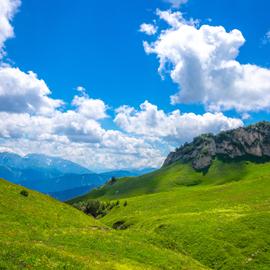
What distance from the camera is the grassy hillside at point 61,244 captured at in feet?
85.5

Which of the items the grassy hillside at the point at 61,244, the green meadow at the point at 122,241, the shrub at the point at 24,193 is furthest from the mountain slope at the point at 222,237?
the shrub at the point at 24,193

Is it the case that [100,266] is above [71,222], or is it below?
below

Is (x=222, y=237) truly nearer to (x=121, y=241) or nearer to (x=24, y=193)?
(x=121, y=241)

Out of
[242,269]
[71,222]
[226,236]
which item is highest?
[71,222]

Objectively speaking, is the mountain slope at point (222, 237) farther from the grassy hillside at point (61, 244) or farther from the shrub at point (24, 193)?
the shrub at point (24, 193)

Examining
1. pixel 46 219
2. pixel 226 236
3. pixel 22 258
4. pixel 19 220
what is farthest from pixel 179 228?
pixel 22 258

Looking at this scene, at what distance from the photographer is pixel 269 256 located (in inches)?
1797

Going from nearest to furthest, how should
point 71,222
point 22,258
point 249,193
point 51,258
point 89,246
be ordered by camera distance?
point 22,258, point 51,258, point 89,246, point 71,222, point 249,193

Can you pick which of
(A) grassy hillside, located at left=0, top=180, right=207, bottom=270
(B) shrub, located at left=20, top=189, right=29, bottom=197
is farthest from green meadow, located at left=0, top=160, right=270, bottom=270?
(B) shrub, located at left=20, top=189, right=29, bottom=197

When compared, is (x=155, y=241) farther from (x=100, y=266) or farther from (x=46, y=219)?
(x=100, y=266)

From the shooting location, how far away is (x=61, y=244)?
36250mm

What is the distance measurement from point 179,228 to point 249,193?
46.5 meters

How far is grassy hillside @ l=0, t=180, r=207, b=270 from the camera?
2606cm

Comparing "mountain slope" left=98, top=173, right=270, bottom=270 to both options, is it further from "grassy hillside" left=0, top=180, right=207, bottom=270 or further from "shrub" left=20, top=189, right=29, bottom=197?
"shrub" left=20, top=189, right=29, bottom=197
